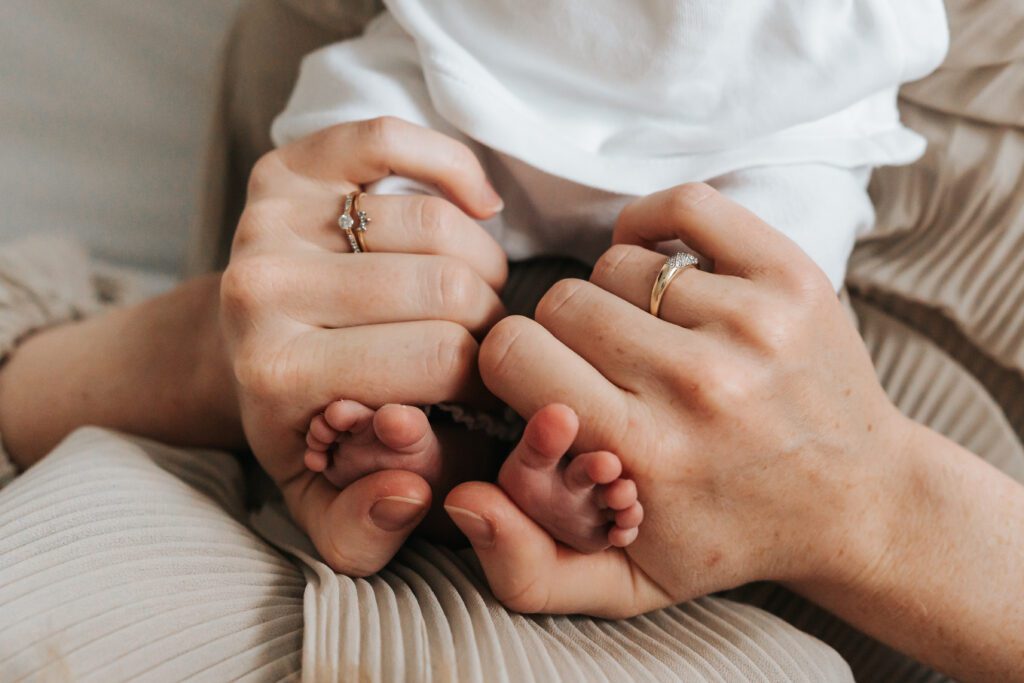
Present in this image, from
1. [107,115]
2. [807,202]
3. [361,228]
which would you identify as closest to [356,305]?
[361,228]

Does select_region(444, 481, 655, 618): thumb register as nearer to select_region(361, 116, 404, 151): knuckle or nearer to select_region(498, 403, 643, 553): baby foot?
select_region(498, 403, 643, 553): baby foot

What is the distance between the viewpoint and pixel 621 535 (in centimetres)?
43

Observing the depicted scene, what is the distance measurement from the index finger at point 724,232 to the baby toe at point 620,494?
14 cm

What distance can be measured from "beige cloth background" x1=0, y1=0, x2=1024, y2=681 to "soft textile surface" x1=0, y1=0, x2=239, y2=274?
0.88 ft

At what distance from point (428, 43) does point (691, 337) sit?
0.27m

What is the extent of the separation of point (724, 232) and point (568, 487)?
0.55ft

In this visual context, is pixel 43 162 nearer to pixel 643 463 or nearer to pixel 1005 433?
pixel 643 463

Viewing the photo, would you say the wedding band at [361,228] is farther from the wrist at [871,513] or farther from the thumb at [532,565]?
the wrist at [871,513]

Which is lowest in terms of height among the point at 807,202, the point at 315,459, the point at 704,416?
the point at 315,459

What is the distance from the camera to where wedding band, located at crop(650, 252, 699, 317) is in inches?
18.2

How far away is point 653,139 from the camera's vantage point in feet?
1.81

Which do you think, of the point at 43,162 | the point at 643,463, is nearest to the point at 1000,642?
the point at 643,463

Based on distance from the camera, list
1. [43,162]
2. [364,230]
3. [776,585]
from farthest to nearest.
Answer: [43,162] < [776,585] < [364,230]

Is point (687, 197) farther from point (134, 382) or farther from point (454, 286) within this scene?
point (134, 382)
